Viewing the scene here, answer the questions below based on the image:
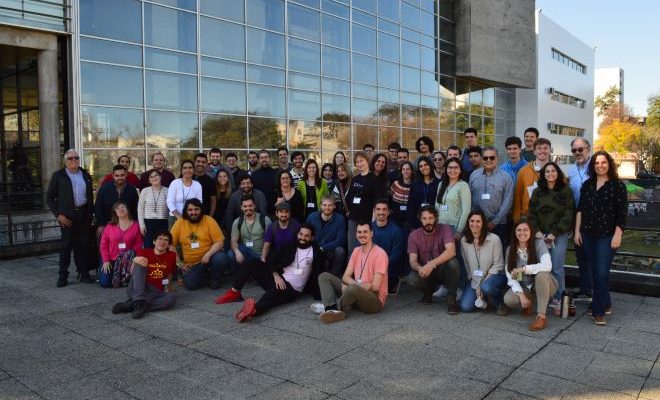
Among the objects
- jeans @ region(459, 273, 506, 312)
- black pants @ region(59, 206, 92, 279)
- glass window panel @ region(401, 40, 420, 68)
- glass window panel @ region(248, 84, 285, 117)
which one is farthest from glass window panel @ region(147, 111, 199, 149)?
glass window panel @ region(401, 40, 420, 68)

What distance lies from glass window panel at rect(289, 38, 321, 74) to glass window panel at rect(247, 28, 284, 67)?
48cm

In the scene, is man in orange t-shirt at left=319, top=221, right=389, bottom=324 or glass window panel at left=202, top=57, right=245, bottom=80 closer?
man in orange t-shirt at left=319, top=221, right=389, bottom=324

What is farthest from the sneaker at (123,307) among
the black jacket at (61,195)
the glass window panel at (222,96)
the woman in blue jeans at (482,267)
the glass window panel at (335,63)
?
the glass window panel at (335,63)

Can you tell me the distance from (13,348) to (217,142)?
11.5 metres

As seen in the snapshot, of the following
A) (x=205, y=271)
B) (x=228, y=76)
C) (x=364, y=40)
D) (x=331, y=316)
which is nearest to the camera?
(x=331, y=316)

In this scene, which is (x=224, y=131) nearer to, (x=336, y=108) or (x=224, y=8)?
(x=224, y=8)

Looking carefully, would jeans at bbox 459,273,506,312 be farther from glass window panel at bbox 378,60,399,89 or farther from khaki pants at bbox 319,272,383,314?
glass window panel at bbox 378,60,399,89

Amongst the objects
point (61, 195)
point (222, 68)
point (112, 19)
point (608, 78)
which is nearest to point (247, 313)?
point (61, 195)

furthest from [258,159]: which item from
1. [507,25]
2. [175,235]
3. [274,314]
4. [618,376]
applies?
[507,25]

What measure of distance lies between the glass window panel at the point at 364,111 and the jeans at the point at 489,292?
15.8 metres

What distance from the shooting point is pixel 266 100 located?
17422 mm

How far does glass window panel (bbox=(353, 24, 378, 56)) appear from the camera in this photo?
21097 mm

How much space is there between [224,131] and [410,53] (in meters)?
11.9

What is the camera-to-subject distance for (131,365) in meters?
4.32
